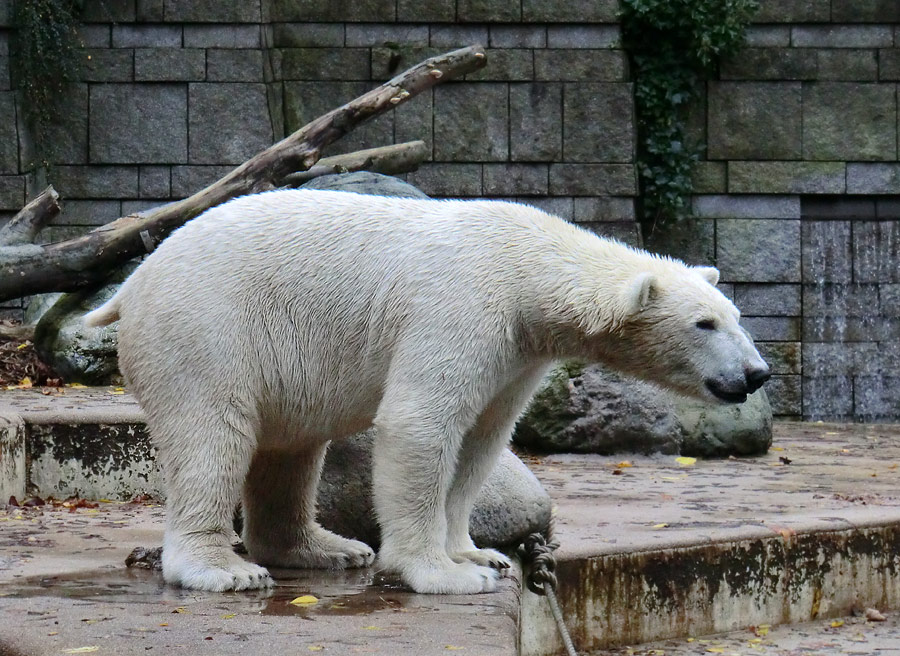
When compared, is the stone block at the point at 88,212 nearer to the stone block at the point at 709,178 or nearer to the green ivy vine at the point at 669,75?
the green ivy vine at the point at 669,75

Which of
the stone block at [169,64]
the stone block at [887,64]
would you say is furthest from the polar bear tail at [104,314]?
the stone block at [887,64]

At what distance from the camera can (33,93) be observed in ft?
33.5

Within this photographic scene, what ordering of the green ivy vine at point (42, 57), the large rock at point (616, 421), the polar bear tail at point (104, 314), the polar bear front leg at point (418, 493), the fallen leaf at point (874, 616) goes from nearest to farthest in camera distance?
the polar bear front leg at point (418, 493) → the polar bear tail at point (104, 314) → the fallen leaf at point (874, 616) → the large rock at point (616, 421) → the green ivy vine at point (42, 57)

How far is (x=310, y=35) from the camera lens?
10.8 m

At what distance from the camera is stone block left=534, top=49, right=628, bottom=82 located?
10719 mm

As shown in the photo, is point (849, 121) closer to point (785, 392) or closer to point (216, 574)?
point (785, 392)

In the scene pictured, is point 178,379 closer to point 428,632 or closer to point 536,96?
point 428,632

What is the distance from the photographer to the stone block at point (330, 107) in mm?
10688

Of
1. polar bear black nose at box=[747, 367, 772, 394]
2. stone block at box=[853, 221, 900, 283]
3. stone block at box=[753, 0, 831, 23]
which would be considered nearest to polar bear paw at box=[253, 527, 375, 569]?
polar bear black nose at box=[747, 367, 772, 394]

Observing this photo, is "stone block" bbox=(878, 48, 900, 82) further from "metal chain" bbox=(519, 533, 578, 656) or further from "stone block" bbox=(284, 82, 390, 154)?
"metal chain" bbox=(519, 533, 578, 656)

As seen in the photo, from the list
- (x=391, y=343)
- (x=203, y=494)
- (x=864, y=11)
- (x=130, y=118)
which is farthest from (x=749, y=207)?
(x=203, y=494)

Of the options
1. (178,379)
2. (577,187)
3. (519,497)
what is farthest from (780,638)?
(577,187)

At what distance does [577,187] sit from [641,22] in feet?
5.04

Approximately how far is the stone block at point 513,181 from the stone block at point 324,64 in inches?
50.2
